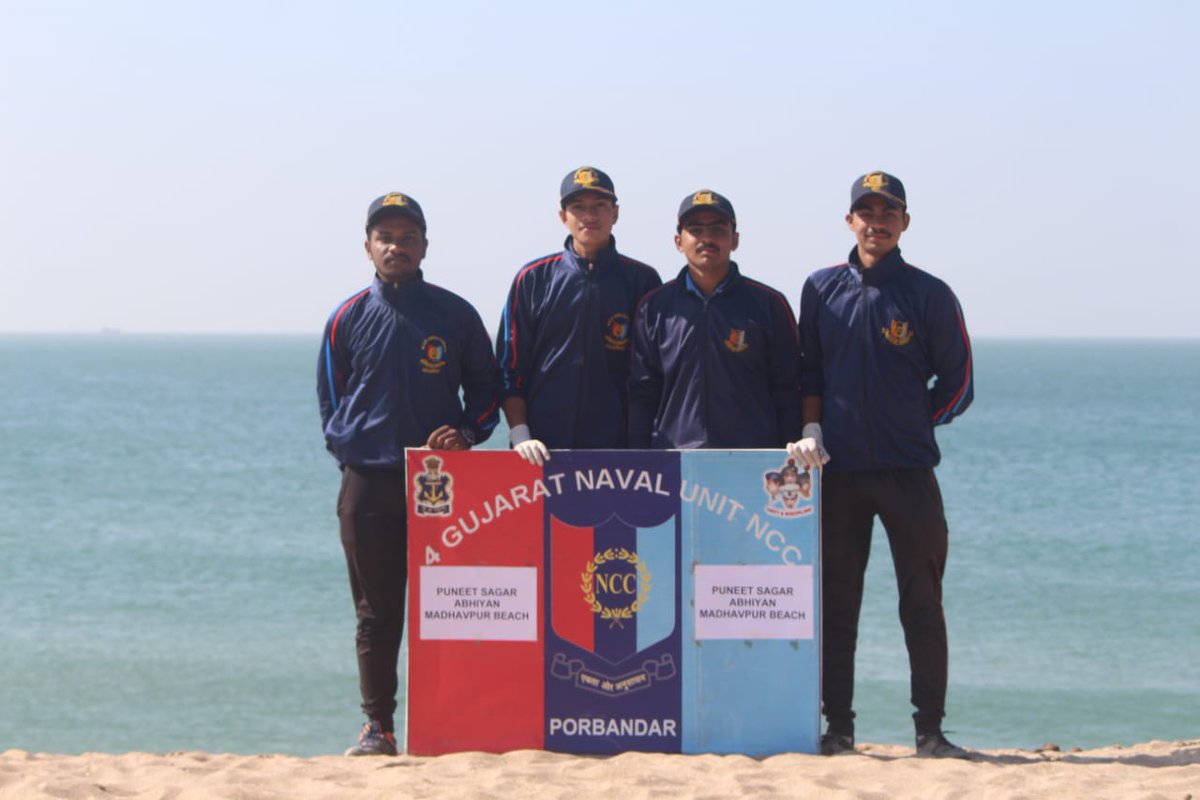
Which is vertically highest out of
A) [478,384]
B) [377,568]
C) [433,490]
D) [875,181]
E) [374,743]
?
[875,181]

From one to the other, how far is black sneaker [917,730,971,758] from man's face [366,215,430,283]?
281cm

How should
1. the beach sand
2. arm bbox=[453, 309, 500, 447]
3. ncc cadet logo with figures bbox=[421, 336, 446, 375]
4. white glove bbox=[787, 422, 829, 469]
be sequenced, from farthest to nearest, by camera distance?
arm bbox=[453, 309, 500, 447], ncc cadet logo with figures bbox=[421, 336, 446, 375], white glove bbox=[787, 422, 829, 469], the beach sand

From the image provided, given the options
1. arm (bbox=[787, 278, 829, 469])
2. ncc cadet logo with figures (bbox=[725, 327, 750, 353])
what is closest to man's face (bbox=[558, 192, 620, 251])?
ncc cadet logo with figures (bbox=[725, 327, 750, 353])

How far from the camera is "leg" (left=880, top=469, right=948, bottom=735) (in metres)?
6.05

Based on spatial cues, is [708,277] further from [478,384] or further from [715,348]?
[478,384]

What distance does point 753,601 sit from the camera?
6051 mm

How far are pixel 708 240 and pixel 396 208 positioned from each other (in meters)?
1.27

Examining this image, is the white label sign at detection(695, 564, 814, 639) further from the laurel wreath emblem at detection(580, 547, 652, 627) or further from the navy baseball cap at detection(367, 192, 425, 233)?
the navy baseball cap at detection(367, 192, 425, 233)

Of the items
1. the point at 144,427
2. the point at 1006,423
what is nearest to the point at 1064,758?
the point at 144,427

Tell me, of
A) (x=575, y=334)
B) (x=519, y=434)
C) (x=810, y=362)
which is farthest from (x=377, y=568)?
(x=810, y=362)

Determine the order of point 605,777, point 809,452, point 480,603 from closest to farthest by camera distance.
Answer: point 605,777
point 809,452
point 480,603

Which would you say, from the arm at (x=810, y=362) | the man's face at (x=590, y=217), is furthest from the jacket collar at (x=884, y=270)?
the man's face at (x=590, y=217)

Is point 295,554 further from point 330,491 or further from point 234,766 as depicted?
point 234,766

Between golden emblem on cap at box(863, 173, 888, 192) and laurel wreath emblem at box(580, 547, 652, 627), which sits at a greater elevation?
golden emblem on cap at box(863, 173, 888, 192)
